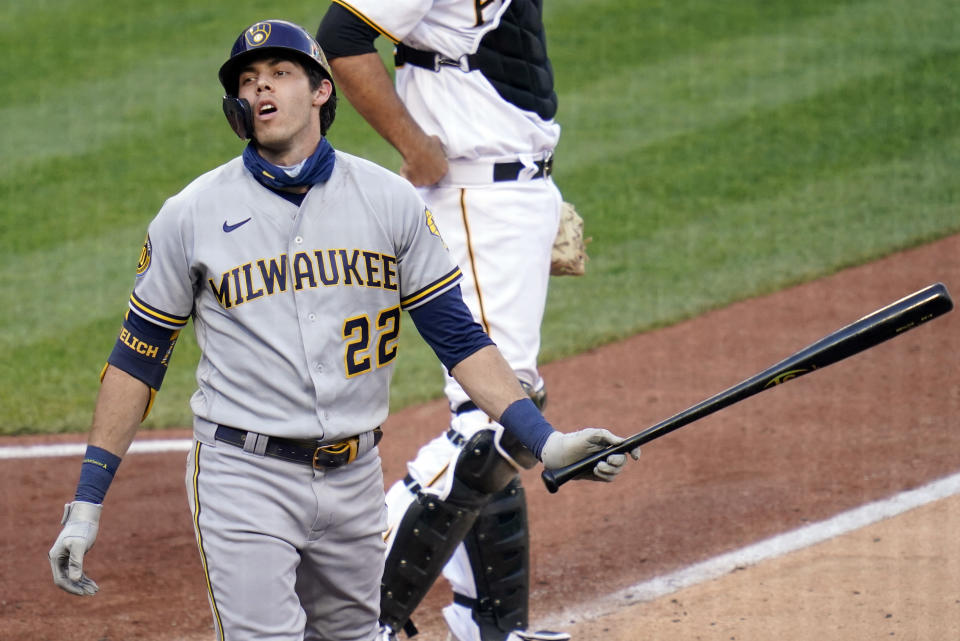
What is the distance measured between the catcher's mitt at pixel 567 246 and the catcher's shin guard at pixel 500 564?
2.36 ft

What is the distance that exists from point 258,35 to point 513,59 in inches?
46.0

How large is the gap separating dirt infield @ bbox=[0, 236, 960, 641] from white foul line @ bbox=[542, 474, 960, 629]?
0.05 meters

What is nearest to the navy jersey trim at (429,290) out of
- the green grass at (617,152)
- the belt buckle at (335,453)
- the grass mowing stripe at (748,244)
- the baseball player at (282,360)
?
the baseball player at (282,360)

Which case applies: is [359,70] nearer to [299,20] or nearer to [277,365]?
[277,365]

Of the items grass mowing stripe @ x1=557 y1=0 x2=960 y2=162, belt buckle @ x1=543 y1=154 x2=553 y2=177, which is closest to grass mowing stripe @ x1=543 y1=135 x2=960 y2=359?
grass mowing stripe @ x1=557 y1=0 x2=960 y2=162

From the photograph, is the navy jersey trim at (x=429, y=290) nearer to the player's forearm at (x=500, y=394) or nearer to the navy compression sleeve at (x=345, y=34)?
the player's forearm at (x=500, y=394)

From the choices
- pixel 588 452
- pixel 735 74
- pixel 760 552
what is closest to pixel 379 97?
pixel 588 452

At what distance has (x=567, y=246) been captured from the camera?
416cm

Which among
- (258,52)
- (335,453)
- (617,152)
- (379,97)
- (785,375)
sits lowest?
(617,152)

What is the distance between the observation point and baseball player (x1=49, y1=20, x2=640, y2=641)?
9.25 feet

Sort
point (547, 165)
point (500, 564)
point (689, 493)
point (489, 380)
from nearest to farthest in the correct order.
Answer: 1. point (489, 380)
2. point (500, 564)
3. point (547, 165)
4. point (689, 493)

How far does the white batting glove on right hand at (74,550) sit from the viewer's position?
2723 mm

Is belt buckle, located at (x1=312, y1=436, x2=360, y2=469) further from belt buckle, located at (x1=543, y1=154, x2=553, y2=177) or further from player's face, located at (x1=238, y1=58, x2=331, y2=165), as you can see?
belt buckle, located at (x1=543, y1=154, x2=553, y2=177)

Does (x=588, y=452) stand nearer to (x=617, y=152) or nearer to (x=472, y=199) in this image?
(x=472, y=199)
